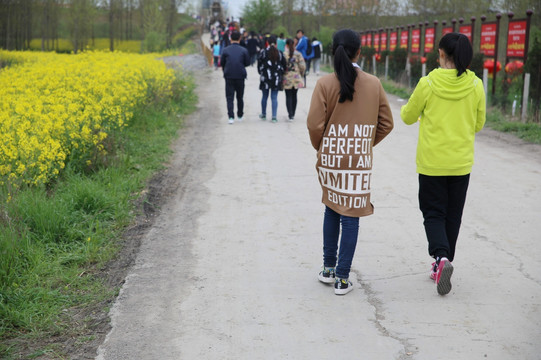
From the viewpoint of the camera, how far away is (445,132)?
4570 millimetres

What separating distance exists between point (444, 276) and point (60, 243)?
3.21m

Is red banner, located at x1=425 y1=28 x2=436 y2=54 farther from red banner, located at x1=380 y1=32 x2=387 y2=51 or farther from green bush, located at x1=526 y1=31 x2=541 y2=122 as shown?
green bush, located at x1=526 y1=31 x2=541 y2=122

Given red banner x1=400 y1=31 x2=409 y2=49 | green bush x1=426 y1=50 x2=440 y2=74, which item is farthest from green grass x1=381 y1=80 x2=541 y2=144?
red banner x1=400 y1=31 x2=409 y2=49

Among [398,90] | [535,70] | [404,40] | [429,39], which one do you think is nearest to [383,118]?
[535,70]

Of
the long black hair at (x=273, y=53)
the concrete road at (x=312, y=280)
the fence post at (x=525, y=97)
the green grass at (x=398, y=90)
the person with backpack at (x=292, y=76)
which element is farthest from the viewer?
the green grass at (x=398, y=90)

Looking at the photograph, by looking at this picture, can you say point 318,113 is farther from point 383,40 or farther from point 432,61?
point 383,40

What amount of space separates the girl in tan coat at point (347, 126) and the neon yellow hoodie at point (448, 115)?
11.9 inches

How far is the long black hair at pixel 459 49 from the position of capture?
4.46 metres

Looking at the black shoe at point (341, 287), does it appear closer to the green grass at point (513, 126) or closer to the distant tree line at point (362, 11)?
the green grass at point (513, 126)

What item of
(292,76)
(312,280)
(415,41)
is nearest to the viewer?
(312,280)

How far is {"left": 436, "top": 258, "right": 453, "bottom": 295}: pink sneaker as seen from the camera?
440cm

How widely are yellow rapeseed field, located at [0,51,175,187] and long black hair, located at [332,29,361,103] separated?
319 cm

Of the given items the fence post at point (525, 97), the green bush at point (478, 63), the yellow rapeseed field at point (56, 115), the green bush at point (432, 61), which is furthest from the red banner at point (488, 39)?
the yellow rapeseed field at point (56, 115)

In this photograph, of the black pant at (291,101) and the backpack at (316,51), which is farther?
the backpack at (316,51)
